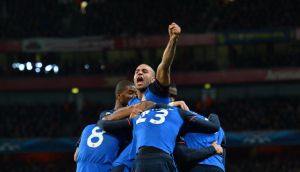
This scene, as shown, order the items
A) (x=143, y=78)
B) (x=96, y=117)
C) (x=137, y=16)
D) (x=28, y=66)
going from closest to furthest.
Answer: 1. (x=143, y=78)
2. (x=96, y=117)
3. (x=137, y=16)
4. (x=28, y=66)

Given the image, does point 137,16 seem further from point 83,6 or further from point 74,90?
point 74,90

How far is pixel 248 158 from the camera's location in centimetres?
3050

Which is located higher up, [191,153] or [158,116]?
[158,116]

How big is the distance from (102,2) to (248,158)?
11.8 metres

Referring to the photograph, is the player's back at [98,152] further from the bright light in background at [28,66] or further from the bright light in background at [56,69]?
the bright light in background at [28,66]

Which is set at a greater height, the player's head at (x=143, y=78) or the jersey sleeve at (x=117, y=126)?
the player's head at (x=143, y=78)

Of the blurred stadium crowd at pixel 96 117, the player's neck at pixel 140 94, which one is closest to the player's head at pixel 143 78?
the player's neck at pixel 140 94

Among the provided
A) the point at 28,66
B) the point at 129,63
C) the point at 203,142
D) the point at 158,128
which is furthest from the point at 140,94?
the point at 28,66

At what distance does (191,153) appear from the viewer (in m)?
6.81

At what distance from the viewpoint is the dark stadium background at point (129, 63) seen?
30.1m

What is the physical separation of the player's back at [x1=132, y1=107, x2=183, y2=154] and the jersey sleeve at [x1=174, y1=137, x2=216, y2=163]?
226 millimetres

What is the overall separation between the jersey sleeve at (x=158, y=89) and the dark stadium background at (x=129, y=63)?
21867mm

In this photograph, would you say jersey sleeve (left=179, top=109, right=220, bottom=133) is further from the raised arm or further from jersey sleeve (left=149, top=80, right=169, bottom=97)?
the raised arm

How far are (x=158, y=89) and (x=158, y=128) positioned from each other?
1.54 feet
